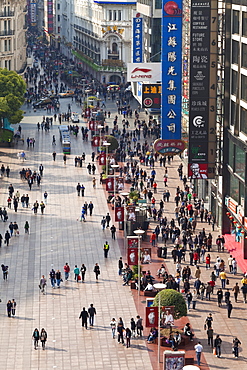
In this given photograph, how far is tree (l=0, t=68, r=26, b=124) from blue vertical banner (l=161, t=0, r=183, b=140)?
2891 cm

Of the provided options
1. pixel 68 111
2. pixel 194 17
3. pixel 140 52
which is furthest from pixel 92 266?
pixel 68 111

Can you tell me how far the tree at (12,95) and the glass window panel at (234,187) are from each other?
39.6m

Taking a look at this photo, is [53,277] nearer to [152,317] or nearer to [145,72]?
[152,317]

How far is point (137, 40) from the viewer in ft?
353

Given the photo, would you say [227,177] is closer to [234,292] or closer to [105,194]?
[234,292]

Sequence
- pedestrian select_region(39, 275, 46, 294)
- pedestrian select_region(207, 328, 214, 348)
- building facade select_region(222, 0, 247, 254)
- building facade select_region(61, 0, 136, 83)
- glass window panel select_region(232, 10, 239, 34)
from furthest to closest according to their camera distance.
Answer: building facade select_region(61, 0, 136, 83), glass window panel select_region(232, 10, 239, 34), building facade select_region(222, 0, 247, 254), pedestrian select_region(39, 275, 46, 294), pedestrian select_region(207, 328, 214, 348)

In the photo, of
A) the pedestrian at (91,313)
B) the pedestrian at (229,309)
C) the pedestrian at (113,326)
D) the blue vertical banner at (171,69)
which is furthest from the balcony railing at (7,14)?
the pedestrian at (113,326)

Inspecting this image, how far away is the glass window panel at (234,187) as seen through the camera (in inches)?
2266

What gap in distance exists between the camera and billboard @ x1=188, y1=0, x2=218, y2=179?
57.9 meters

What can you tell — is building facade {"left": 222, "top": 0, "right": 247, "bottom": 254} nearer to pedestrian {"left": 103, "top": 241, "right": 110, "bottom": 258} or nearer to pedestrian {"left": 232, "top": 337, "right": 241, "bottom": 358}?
pedestrian {"left": 103, "top": 241, "right": 110, "bottom": 258}

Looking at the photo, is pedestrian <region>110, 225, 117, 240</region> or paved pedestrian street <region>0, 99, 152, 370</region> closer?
paved pedestrian street <region>0, 99, 152, 370</region>

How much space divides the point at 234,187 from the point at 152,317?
1719cm

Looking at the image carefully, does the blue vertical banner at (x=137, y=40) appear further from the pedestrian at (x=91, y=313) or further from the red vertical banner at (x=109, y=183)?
the pedestrian at (x=91, y=313)

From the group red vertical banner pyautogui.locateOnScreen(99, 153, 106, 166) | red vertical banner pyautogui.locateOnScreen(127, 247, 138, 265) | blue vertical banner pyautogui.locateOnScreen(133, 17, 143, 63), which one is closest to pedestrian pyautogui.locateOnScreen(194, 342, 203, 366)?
red vertical banner pyautogui.locateOnScreen(127, 247, 138, 265)
